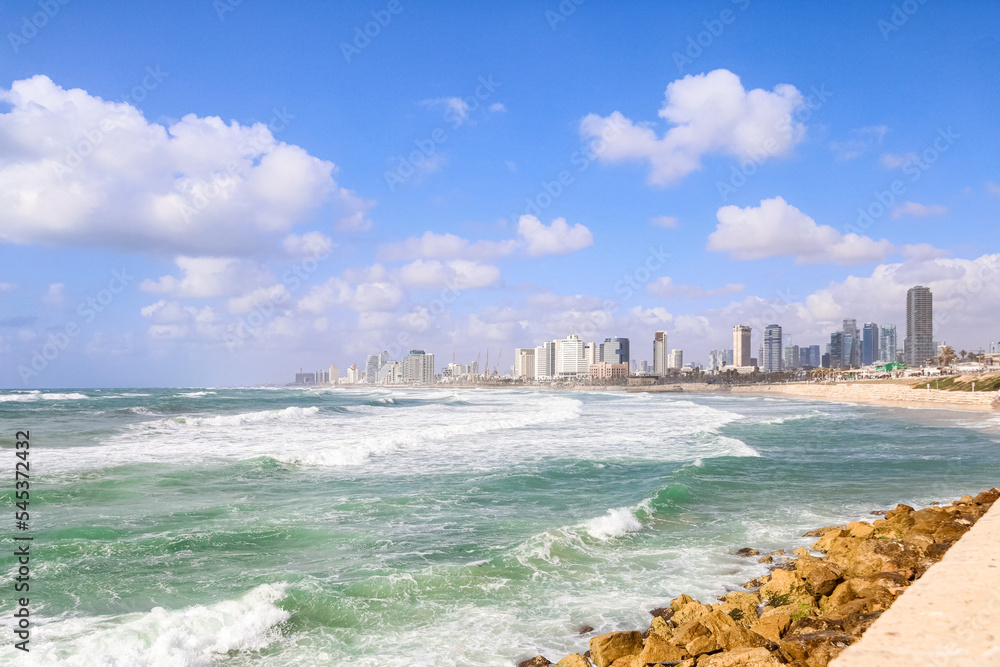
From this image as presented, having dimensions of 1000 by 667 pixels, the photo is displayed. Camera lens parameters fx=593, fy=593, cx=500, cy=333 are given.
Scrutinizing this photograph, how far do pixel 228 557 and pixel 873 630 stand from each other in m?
9.67

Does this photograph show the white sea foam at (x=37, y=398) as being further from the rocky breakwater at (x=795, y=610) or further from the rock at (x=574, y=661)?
the rocky breakwater at (x=795, y=610)

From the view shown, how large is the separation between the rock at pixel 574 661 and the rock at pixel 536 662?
8.5 inches

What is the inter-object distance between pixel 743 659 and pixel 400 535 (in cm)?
725

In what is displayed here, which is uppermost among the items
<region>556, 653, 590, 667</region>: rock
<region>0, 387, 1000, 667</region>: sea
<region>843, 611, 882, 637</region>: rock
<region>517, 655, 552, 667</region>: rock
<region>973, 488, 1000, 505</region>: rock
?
<region>843, 611, 882, 637</region>: rock

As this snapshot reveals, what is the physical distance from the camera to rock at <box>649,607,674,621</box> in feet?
24.6

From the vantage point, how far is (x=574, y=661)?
616 centimetres

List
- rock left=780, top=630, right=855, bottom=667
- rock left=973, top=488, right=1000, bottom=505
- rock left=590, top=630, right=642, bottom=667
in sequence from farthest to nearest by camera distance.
Result: rock left=973, top=488, right=1000, bottom=505, rock left=590, top=630, right=642, bottom=667, rock left=780, top=630, right=855, bottom=667

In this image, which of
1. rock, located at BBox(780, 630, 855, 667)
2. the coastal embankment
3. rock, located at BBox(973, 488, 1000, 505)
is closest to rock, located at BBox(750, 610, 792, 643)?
rock, located at BBox(780, 630, 855, 667)

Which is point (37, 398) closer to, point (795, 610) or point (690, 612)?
point (690, 612)

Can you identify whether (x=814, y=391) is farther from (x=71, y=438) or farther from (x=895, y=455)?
(x=71, y=438)

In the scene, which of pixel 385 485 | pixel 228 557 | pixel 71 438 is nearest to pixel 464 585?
pixel 228 557

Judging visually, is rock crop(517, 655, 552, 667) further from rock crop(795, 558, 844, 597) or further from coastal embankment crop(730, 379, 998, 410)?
coastal embankment crop(730, 379, 998, 410)

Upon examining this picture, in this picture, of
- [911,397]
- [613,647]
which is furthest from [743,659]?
[911,397]

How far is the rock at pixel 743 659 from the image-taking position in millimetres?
5445
